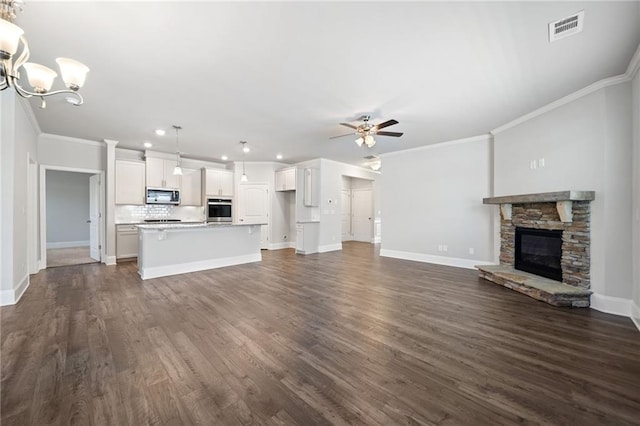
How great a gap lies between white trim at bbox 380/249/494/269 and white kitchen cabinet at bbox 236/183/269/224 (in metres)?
3.94

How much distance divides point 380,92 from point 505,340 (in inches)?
123

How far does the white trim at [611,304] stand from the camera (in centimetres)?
310

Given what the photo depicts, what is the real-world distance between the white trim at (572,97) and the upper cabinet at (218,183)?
23.1 feet

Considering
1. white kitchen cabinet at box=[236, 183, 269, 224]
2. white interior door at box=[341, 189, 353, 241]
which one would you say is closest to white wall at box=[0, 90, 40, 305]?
white kitchen cabinet at box=[236, 183, 269, 224]

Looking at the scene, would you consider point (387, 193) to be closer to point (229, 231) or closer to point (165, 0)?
point (229, 231)

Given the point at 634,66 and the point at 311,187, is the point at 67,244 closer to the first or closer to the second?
the point at 311,187

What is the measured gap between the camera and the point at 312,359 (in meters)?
2.16

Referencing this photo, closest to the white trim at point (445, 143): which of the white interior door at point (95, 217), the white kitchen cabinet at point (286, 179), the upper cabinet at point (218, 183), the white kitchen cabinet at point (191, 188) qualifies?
the white kitchen cabinet at point (286, 179)

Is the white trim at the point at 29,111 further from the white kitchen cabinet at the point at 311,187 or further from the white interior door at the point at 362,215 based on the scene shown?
the white interior door at the point at 362,215

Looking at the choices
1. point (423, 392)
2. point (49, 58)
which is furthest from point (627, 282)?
point (49, 58)

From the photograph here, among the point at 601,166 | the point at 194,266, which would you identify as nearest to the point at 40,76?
the point at 194,266

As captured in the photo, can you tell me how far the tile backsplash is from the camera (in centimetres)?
666

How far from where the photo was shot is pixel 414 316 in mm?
3037

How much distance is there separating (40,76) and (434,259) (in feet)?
22.2
